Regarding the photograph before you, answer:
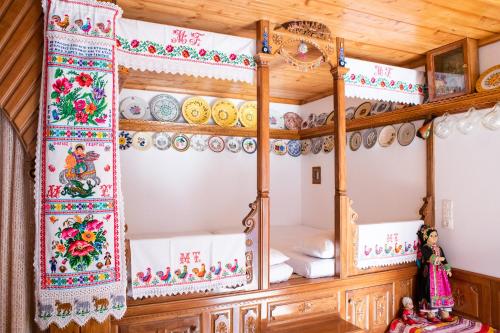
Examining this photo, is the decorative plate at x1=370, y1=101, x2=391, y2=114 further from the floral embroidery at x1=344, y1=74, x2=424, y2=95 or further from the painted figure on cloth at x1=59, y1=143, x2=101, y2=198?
the painted figure on cloth at x1=59, y1=143, x2=101, y2=198

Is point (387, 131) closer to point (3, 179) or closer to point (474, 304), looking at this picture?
point (474, 304)

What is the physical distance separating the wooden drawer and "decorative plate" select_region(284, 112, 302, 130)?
2.75 metres

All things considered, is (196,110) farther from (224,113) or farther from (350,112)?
(350,112)

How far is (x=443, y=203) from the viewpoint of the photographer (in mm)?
3318

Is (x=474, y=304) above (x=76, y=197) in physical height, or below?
below

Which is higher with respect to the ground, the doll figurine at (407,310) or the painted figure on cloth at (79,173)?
the painted figure on cloth at (79,173)

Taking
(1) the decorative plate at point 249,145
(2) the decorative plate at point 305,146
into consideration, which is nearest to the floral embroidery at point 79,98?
(1) the decorative plate at point 249,145

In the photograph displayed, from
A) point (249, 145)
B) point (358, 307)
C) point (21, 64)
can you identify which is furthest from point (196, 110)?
point (358, 307)

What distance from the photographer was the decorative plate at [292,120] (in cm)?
514

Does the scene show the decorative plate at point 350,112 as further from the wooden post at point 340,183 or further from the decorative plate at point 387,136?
the wooden post at point 340,183

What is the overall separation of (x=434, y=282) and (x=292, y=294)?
1.30m

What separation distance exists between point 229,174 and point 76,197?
2.70m

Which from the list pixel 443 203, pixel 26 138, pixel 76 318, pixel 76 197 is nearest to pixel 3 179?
pixel 26 138

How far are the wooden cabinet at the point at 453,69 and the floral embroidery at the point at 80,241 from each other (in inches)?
119
